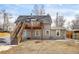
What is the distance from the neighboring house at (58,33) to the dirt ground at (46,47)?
57mm

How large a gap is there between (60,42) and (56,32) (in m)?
0.12

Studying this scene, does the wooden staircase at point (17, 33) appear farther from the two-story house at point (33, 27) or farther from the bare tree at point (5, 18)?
the bare tree at point (5, 18)

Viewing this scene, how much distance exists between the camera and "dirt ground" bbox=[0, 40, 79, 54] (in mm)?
2588

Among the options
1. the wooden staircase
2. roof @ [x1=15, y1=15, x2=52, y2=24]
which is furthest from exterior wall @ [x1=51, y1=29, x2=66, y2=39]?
the wooden staircase

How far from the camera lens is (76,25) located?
257 centimetres

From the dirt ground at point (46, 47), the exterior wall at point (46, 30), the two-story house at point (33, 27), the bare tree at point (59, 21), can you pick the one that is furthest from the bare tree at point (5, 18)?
the bare tree at point (59, 21)

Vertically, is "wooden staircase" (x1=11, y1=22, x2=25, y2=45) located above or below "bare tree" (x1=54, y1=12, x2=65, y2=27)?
below

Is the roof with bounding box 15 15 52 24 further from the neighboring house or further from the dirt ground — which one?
the dirt ground

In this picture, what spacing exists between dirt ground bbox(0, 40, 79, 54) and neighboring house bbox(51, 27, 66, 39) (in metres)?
0.06

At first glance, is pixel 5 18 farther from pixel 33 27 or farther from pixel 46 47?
pixel 46 47

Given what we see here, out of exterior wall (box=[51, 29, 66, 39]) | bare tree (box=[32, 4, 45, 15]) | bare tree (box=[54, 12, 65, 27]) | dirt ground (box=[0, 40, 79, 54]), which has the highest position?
bare tree (box=[32, 4, 45, 15])

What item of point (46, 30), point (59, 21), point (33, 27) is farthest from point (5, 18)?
point (59, 21)

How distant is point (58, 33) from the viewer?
2570 millimetres
